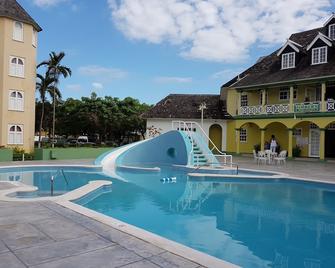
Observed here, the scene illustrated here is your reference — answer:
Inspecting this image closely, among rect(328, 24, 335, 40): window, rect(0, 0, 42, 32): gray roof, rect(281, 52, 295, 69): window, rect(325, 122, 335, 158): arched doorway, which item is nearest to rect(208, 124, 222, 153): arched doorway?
rect(281, 52, 295, 69): window

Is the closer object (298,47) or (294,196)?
(294,196)

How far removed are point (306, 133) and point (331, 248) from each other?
21808 millimetres

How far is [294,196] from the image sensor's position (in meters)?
12.2

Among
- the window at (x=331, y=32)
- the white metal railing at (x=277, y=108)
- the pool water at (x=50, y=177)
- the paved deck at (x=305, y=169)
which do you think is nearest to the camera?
the pool water at (x=50, y=177)

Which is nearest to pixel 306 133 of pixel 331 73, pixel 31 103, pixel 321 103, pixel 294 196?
pixel 321 103

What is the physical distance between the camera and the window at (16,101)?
79.4 ft

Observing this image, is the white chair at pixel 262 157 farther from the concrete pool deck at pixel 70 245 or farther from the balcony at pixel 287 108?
the concrete pool deck at pixel 70 245

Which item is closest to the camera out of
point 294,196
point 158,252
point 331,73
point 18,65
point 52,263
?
point 52,263

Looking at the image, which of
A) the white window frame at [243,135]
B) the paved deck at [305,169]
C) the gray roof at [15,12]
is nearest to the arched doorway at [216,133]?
the white window frame at [243,135]

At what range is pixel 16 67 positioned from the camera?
2444cm

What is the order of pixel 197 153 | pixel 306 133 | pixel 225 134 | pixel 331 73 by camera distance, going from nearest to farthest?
pixel 197 153, pixel 331 73, pixel 306 133, pixel 225 134

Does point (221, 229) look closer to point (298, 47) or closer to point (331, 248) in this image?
point (331, 248)

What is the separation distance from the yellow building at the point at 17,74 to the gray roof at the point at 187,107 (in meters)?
11.5

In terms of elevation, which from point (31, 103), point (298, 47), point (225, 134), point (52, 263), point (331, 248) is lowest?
point (331, 248)
